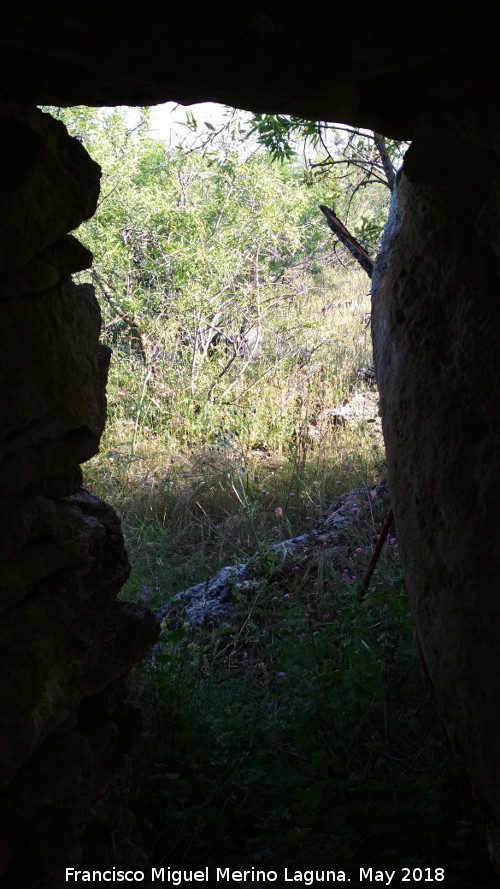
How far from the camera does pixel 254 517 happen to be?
510 cm

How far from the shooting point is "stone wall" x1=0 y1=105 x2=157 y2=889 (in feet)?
5.67

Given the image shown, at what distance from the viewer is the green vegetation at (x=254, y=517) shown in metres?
2.39

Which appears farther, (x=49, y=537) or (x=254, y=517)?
(x=254, y=517)

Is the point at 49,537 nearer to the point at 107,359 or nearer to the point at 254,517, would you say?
the point at 107,359

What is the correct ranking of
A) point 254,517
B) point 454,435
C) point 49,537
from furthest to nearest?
point 254,517, point 454,435, point 49,537

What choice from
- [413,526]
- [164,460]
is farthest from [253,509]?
[413,526]

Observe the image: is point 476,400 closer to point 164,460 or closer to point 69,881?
point 69,881

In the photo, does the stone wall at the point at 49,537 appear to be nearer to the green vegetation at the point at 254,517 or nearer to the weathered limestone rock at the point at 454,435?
the green vegetation at the point at 254,517

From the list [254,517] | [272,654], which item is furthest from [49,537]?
[254,517]

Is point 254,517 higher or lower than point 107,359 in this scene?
lower

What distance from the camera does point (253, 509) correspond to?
5.03 meters

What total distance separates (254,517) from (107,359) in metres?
3.09

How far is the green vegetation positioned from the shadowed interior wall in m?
0.40

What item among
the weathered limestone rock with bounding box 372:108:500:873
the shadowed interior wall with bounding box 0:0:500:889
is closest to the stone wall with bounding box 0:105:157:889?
the shadowed interior wall with bounding box 0:0:500:889
